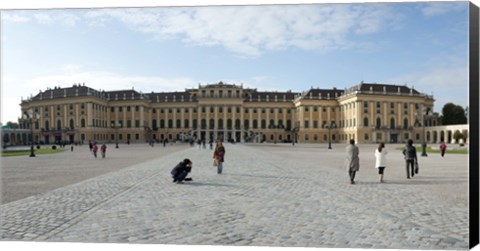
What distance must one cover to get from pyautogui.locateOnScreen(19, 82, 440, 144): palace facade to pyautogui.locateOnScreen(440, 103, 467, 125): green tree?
221 cm

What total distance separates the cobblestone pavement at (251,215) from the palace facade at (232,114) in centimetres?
5177

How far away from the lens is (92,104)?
7469 centimetres

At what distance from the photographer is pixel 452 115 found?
71.0m

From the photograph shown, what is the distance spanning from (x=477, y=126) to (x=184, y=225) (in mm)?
5294

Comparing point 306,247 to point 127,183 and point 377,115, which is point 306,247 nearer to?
point 127,183

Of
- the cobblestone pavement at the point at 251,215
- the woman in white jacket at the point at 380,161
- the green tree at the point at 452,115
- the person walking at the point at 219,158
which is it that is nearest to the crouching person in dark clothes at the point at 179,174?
the cobblestone pavement at the point at 251,215

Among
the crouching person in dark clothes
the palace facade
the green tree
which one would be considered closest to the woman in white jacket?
the crouching person in dark clothes

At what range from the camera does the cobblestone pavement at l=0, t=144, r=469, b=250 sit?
20.3 feet

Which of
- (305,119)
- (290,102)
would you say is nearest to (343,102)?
(305,119)

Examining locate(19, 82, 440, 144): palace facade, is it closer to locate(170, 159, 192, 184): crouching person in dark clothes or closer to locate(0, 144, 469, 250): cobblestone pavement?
locate(170, 159, 192, 184): crouching person in dark clothes

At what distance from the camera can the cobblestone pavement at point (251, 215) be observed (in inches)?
243

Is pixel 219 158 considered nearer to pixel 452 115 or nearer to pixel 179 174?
pixel 179 174

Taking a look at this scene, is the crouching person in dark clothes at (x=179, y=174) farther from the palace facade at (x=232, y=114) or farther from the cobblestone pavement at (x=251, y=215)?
the palace facade at (x=232, y=114)

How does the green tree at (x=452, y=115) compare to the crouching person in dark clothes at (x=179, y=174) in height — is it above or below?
above
